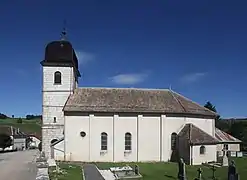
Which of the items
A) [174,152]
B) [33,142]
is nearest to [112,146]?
[174,152]

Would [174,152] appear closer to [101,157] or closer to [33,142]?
[101,157]

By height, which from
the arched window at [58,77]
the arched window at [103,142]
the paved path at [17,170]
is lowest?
the paved path at [17,170]

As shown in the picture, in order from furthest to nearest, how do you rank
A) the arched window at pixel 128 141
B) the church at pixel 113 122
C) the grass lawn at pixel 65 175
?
1. the arched window at pixel 128 141
2. the church at pixel 113 122
3. the grass lawn at pixel 65 175

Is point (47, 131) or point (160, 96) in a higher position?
point (160, 96)

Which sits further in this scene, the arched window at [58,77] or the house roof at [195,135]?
the arched window at [58,77]

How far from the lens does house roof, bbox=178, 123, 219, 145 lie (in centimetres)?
3884

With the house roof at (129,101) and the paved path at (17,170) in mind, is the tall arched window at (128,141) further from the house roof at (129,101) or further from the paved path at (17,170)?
the paved path at (17,170)

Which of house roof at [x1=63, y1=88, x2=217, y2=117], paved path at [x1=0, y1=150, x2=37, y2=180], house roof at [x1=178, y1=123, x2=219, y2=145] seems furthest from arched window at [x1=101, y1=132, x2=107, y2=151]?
house roof at [x1=178, y1=123, x2=219, y2=145]

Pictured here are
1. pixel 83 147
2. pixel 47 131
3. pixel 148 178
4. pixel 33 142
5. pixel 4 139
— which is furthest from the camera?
pixel 33 142

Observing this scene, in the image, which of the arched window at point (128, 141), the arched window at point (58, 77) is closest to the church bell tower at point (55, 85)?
the arched window at point (58, 77)

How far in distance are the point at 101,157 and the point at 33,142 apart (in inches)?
3098

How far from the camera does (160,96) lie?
144ft

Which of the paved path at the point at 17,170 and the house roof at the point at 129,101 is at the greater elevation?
the house roof at the point at 129,101

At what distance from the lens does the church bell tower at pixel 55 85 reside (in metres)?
42.5
